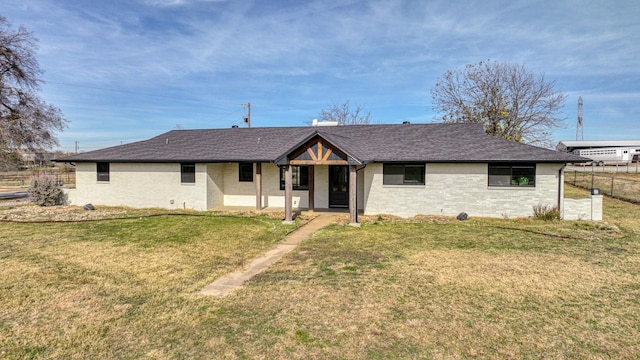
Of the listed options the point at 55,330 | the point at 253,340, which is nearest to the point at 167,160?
the point at 55,330

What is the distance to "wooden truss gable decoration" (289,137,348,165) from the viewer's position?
13438 mm

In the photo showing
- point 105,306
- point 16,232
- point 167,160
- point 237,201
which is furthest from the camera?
point 237,201

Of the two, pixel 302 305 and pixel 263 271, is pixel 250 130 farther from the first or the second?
pixel 302 305

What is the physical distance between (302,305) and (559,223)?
38.9 feet

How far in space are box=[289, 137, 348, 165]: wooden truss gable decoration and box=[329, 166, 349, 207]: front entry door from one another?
3459mm

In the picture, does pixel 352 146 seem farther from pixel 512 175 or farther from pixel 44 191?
pixel 44 191

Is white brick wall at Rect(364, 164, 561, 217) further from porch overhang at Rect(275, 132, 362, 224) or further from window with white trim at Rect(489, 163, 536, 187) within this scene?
porch overhang at Rect(275, 132, 362, 224)

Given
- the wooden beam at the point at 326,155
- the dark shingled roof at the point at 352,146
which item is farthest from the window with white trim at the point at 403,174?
the wooden beam at the point at 326,155

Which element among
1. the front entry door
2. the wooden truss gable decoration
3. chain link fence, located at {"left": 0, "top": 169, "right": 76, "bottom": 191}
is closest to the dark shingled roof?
the wooden truss gable decoration

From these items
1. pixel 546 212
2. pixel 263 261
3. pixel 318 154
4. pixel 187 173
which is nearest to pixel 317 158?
pixel 318 154

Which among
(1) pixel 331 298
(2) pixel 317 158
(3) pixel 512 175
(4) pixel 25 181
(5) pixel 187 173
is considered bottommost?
(1) pixel 331 298

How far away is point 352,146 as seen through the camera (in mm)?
15055

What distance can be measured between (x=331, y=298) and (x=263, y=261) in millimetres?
2950

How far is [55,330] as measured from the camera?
4.93 meters
